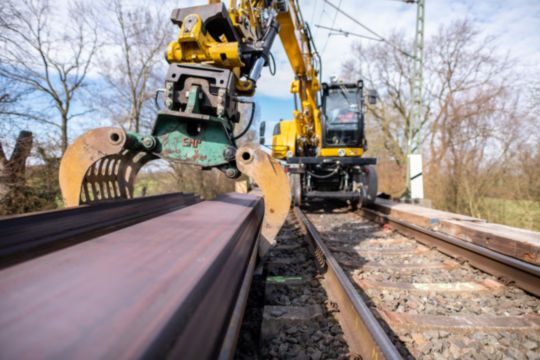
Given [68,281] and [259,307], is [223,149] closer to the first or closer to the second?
[259,307]

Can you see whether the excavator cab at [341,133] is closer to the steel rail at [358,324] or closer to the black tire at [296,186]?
the black tire at [296,186]

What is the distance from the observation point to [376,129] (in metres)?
22.5

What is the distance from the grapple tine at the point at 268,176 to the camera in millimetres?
2518

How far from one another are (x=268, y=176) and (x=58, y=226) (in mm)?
1541

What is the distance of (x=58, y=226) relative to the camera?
61.7 inches

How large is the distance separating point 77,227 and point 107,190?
5.03 ft

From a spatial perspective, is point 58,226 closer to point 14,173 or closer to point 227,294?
point 227,294

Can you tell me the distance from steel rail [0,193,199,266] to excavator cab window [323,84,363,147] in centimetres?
732

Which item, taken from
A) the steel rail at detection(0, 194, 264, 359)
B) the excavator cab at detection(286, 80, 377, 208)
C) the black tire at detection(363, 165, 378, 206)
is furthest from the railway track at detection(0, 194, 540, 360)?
the excavator cab at detection(286, 80, 377, 208)

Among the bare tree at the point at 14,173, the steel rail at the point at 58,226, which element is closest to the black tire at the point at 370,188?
the steel rail at the point at 58,226

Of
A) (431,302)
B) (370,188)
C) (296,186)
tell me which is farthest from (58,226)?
(370,188)

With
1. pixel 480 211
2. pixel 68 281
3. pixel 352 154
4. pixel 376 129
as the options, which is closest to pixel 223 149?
pixel 68 281

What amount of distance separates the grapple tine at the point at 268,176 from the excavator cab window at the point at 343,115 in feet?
21.6

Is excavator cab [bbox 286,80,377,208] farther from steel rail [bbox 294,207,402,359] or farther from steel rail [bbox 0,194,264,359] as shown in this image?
steel rail [bbox 0,194,264,359]
